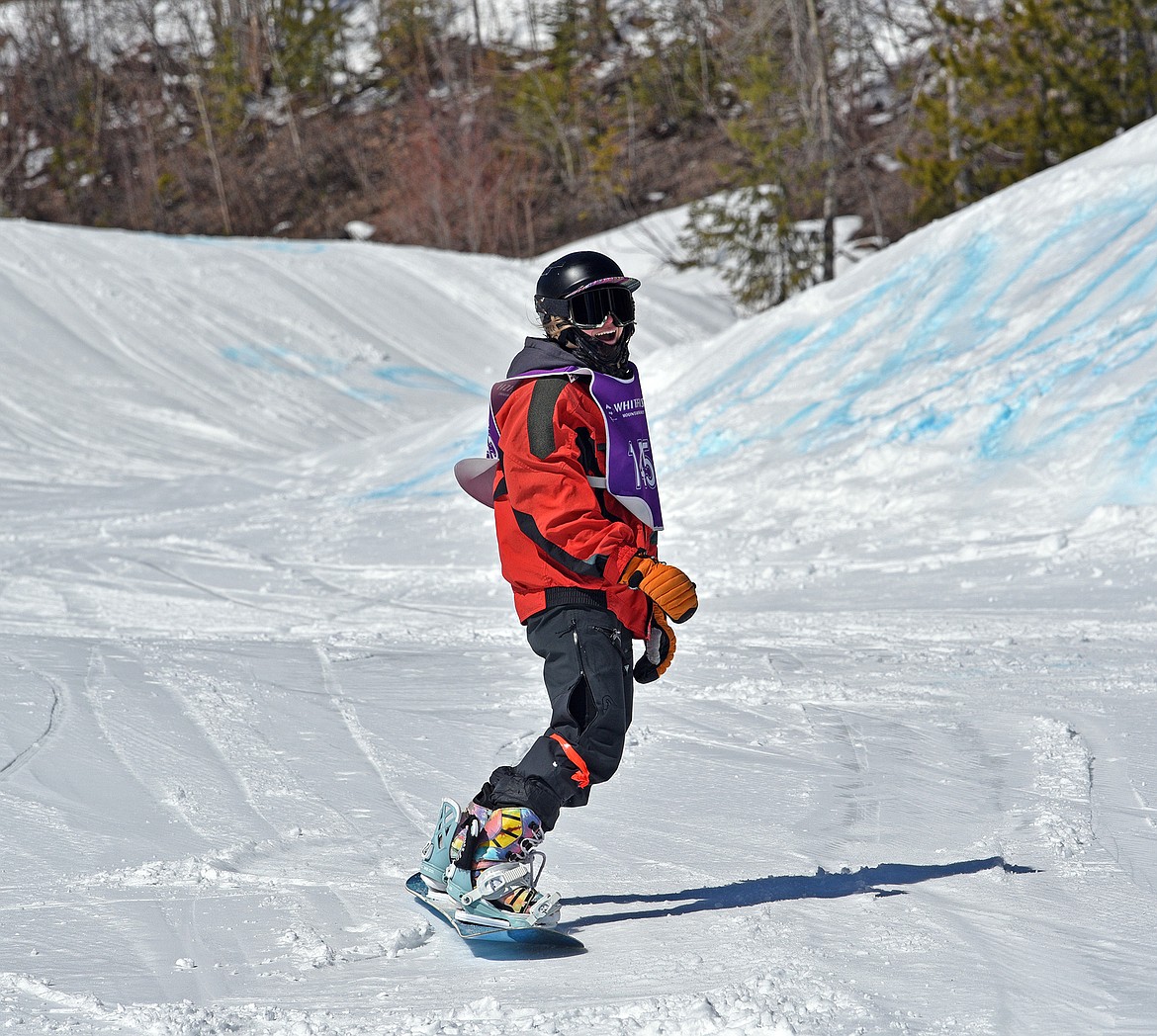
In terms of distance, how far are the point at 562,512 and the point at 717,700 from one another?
8.69 ft

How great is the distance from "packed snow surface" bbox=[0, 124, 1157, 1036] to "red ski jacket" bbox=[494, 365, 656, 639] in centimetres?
72

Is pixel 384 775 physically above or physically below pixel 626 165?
below

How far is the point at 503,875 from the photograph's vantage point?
265 cm

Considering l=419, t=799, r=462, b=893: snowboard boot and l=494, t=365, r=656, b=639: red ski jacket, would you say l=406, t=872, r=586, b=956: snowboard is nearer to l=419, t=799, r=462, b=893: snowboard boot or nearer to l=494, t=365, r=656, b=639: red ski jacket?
l=419, t=799, r=462, b=893: snowboard boot

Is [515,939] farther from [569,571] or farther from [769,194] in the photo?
[769,194]

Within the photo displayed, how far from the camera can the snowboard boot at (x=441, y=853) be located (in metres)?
2.77

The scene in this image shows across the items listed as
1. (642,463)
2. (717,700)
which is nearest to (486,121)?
(717,700)

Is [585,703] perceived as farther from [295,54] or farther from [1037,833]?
[295,54]

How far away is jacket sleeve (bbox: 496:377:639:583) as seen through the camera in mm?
2641

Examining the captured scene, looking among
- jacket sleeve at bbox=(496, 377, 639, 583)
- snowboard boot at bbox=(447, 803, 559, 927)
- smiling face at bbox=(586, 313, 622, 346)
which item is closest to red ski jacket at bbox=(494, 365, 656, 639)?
jacket sleeve at bbox=(496, 377, 639, 583)

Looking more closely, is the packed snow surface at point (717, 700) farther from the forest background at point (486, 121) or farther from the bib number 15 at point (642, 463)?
the forest background at point (486, 121)

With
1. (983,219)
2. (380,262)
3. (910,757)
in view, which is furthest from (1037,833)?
(380,262)

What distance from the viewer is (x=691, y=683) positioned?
5.40 meters

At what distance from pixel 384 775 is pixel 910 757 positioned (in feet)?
5.59
